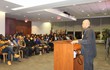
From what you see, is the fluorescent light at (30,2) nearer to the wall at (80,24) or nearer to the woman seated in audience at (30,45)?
the woman seated in audience at (30,45)

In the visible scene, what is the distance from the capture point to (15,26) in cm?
1400

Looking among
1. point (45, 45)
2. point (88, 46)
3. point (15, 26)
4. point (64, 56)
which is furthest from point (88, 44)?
point (15, 26)

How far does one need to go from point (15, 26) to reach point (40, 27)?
12.0 ft

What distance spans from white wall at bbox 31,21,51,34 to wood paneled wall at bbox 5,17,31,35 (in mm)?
716

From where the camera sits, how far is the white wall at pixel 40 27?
1634 centimetres

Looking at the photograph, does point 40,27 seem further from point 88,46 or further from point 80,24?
point 88,46

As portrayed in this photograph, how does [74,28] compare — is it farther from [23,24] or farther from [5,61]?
[5,61]

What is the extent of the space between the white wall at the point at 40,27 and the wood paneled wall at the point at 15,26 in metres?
0.72

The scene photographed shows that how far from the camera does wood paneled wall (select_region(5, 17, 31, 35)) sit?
1296 cm

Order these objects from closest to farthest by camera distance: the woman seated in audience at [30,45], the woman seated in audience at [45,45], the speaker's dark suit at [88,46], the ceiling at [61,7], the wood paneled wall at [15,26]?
1. the speaker's dark suit at [88,46]
2. the ceiling at [61,7]
3. the woman seated in audience at [30,45]
4. the woman seated in audience at [45,45]
5. the wood paneled wall at [15,26]

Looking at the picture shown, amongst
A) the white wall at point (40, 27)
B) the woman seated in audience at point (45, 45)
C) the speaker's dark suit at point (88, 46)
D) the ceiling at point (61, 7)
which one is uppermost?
the ceiling at point (61, 7)

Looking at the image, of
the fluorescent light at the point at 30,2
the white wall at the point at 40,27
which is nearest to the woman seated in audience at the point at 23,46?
the fluorescent light at the point at 30,2

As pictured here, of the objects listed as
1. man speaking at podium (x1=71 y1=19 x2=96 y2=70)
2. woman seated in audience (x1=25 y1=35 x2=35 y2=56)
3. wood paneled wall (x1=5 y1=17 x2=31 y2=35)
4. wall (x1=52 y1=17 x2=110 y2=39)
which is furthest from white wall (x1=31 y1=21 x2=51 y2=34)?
man speaking at podium (x1=71 y1=19 x2=96 y2=70)

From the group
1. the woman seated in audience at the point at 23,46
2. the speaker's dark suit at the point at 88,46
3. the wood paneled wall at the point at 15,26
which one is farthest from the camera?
the wood paneled wall at the point at 15,26
